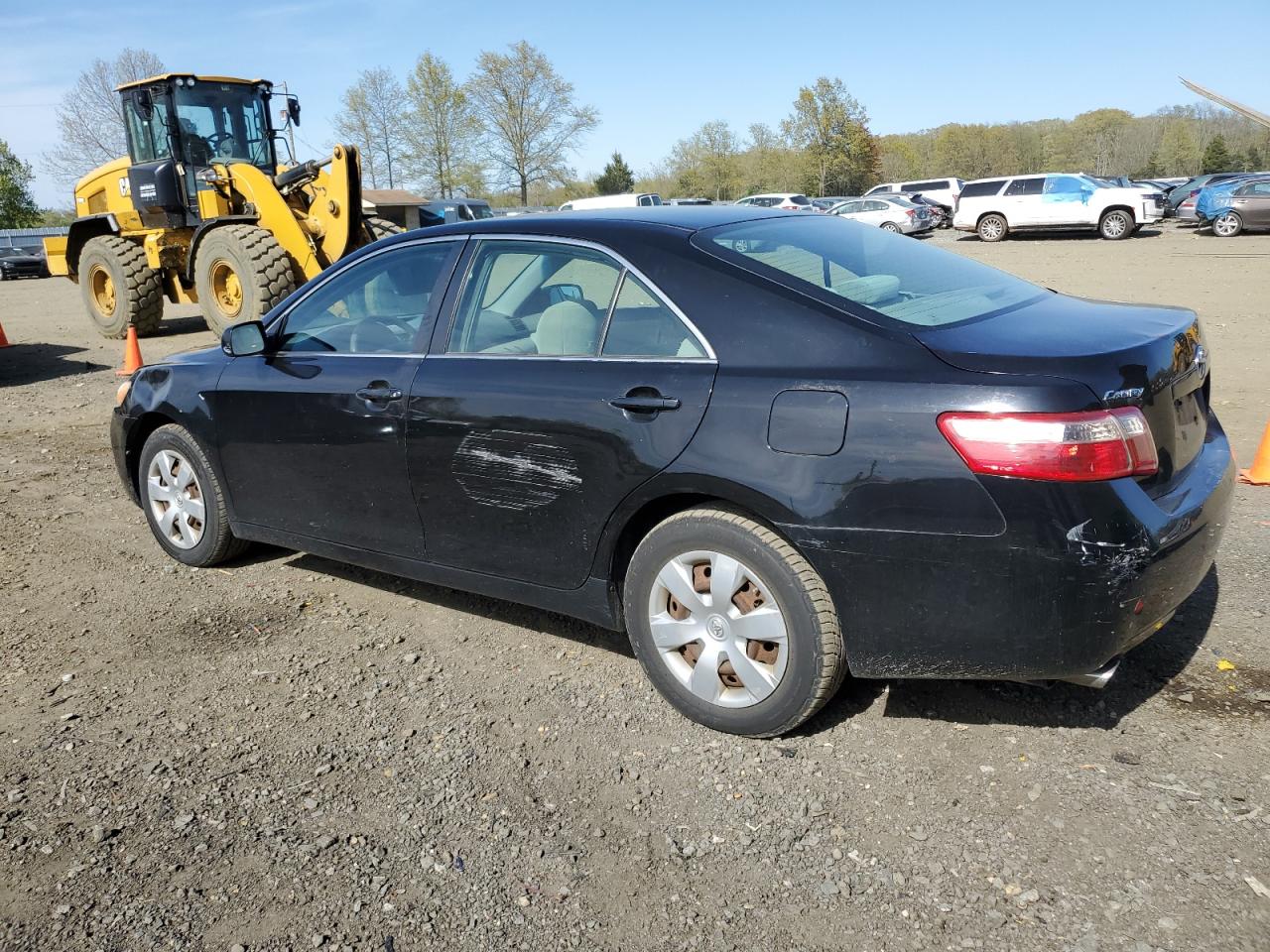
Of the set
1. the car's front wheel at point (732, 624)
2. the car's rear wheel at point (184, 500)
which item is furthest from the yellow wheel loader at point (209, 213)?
the car's front wheel at point (732, 624)

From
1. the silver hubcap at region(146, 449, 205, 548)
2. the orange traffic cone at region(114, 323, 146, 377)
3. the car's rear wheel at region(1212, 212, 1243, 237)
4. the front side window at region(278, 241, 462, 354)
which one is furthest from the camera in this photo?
the car's rear wheel at region(1212, 212, 1243, 237)

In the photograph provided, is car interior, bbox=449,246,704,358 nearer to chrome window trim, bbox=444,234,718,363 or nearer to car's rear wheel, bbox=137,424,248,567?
chrome window trim, bbox=444,234,718,363

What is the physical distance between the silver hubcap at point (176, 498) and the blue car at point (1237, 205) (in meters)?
29.0

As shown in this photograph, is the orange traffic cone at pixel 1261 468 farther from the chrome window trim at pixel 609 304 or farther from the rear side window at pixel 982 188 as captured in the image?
the rear side window at pixel 982 188

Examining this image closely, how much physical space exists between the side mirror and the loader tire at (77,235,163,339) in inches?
437

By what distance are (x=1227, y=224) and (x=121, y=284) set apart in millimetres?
26370

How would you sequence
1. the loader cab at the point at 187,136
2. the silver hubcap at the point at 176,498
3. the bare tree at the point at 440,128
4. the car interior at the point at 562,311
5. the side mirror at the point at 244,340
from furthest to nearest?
the bare tree at the point at 440,128 → the loader cab at the point at 187,136 → the silver hubcap at the point at 176,498 → the side mirror at the point at 244,340 → the car interior at the point at 562,311

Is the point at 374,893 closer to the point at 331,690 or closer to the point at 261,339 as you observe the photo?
the point at 331,690

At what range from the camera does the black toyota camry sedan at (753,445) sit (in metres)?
2.72

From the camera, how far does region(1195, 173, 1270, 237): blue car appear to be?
26578 mm

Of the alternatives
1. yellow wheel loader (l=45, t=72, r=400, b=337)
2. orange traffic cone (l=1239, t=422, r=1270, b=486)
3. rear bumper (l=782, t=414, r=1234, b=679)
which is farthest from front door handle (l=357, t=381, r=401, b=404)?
yellow wheel loader (l=45, t=72, r=400, b=337)

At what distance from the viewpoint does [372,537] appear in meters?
4.10

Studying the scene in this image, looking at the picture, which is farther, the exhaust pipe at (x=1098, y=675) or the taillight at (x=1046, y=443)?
the exhaust pipe at (x=1098, y=675)

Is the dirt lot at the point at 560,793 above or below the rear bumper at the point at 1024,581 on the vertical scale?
below
